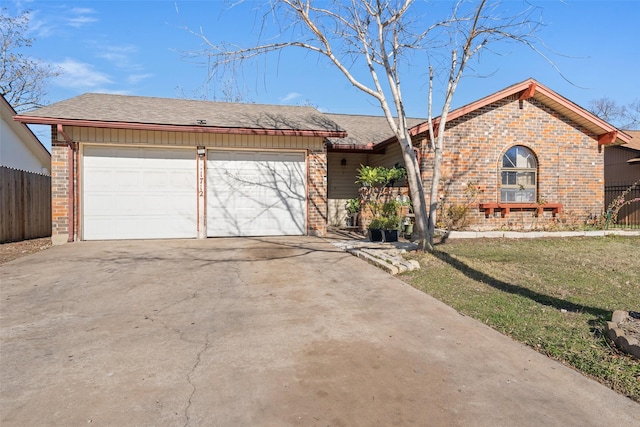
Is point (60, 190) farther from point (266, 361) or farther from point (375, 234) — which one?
point (266, 361)

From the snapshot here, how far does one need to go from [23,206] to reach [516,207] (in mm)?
14271

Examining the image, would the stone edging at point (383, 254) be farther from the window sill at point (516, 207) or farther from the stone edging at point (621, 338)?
the window sill at point (516, 207)

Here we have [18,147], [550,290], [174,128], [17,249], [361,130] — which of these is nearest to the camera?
[550,290]

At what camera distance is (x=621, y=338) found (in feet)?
11.0

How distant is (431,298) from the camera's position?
521 centimetres

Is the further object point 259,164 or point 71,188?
point 259,164

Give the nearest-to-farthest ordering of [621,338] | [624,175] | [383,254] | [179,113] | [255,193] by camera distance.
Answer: [621,338] < [383,254] < [255,193] < [179,113] < [624,175]

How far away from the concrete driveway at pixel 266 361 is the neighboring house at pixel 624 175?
1514 cm

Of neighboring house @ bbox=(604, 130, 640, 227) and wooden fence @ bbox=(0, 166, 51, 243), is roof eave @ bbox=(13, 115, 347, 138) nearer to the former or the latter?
wooden fence @ bbox=(0, 166, 51, 243)

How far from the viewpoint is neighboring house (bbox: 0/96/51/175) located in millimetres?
13766

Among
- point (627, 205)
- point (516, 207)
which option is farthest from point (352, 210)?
point (627, 205)

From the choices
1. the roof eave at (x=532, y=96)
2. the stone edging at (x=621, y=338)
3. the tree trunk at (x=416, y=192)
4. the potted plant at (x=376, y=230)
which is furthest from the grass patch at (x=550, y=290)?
the roof eave at (x=532, y=96)

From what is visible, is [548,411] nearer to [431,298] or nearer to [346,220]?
[431,298]

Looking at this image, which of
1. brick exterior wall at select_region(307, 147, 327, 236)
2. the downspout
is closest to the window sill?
brick exterior wall at select_region(307, 147, 327, 236)
